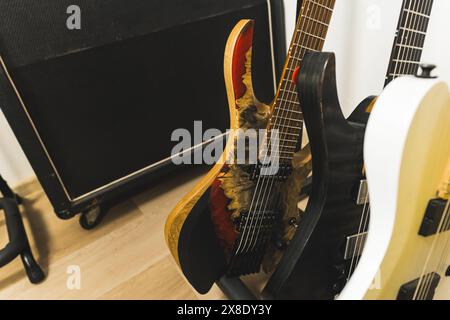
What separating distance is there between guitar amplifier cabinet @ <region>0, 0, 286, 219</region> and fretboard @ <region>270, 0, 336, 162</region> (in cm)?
38

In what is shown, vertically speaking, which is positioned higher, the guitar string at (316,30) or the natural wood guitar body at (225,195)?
the guitar string at (316,30)

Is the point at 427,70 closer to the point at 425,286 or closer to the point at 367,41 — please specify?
the point at 425,286

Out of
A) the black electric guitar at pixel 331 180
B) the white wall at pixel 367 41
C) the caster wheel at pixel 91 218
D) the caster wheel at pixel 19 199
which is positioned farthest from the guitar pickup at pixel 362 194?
the caster wheel at pixel 19 199

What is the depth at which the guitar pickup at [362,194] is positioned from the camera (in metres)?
0.55

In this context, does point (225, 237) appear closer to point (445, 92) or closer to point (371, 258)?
point (371, 258)

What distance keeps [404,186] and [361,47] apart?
62 cm

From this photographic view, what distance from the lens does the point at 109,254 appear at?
3.01 ft

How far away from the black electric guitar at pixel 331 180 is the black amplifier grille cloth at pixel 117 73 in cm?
47

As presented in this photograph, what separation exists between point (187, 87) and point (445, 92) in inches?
25.7

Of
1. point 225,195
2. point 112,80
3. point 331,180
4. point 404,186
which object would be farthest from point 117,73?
point 404,186

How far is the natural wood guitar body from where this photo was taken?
559 mm

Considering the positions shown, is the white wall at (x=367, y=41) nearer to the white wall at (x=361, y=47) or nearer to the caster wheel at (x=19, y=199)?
the white wall at (x=361, y=47)

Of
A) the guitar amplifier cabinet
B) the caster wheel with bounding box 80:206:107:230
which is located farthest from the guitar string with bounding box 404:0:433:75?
the caster wheel with bounding box 80:206:107:230
